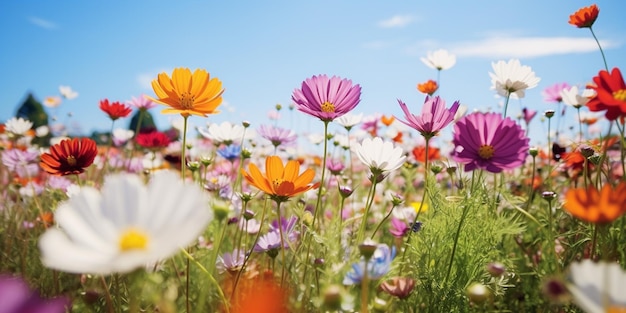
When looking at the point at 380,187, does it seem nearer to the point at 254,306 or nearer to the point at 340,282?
the point at 340,282

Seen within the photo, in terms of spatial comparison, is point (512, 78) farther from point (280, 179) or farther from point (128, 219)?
point (128, 219)

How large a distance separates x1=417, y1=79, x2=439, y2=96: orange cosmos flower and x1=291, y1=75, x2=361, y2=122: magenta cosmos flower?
2.25ft

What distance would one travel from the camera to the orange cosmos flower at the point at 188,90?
792mm

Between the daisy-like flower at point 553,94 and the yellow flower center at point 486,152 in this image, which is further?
the daisy-like flower at point 553,94

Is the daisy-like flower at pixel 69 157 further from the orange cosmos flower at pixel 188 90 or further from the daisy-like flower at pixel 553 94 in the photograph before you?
the daisy-like flower at pixel 553 94

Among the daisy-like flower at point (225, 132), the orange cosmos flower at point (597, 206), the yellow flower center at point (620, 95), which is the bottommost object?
the orange cosmos flower at point (597, 206)

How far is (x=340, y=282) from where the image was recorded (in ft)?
2.07

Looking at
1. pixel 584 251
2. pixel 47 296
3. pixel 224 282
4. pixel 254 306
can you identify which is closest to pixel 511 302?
pixel 584 251

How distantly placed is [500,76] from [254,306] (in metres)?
0.94

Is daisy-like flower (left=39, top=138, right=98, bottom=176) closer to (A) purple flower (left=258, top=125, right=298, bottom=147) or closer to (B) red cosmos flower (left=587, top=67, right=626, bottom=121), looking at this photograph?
(A) purple flower (left=258, top=125, right=298, bottom=147)

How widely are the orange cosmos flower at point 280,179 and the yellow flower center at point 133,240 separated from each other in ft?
1.15

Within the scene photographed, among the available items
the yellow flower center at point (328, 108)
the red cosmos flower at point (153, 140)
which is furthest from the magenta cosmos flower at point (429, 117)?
the red cosmos flower at point (153, 140)

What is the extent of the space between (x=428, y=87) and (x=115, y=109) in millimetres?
1027

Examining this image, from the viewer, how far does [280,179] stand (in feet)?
2.52
